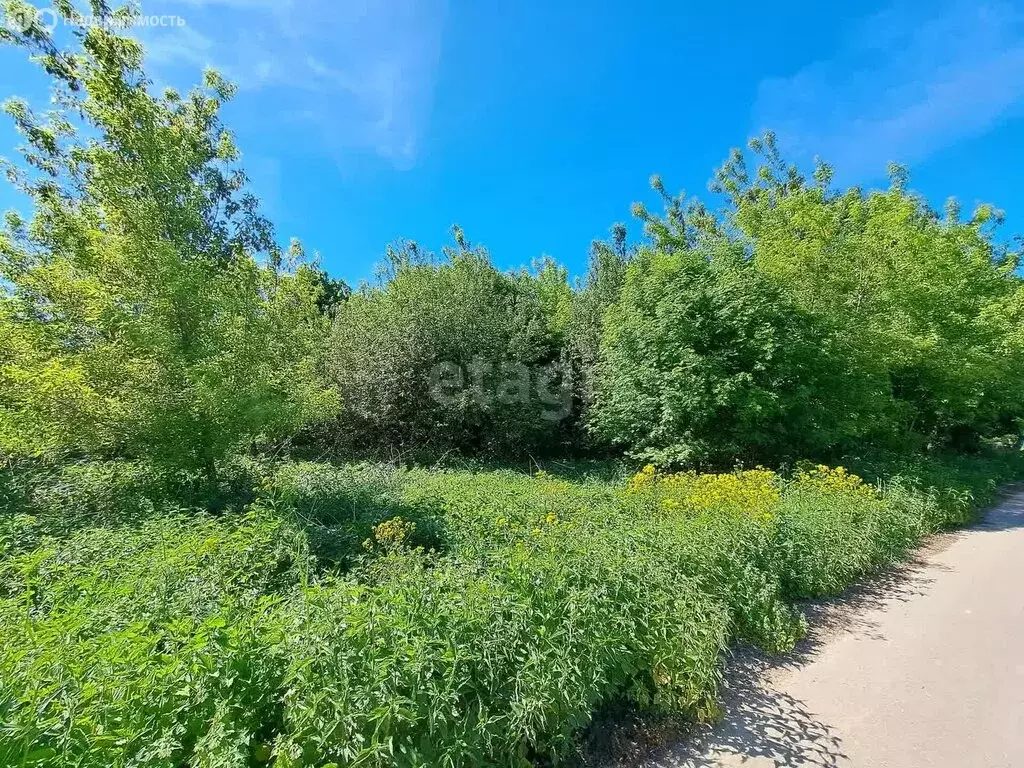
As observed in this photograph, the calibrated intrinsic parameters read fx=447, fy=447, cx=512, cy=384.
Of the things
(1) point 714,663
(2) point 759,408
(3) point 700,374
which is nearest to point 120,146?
(1) point 714,663

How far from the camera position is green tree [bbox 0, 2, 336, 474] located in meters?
5.23

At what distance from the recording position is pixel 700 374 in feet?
27.8

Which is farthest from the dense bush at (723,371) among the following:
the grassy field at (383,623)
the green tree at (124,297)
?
the green tree at (124,297)

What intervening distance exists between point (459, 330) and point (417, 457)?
3.72m

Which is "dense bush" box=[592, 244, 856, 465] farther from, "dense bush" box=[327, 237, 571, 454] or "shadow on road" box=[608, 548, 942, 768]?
"shadow on road" box=[608, 548, 942, 768]

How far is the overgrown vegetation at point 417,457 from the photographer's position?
1.88 metres

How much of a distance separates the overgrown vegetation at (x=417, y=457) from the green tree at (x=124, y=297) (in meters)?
0.04

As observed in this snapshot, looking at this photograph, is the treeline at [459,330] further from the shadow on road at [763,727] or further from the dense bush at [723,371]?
the shadow on road at [763,727]

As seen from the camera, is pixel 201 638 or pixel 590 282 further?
pixel 590 282

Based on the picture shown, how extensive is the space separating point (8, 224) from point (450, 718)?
27.3 ft

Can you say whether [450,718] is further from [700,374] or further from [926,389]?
[926,389]

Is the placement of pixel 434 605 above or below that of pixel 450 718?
above

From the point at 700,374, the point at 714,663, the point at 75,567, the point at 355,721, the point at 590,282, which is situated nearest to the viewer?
the point at 355,721

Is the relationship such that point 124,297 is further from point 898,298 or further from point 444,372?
point 898,298
